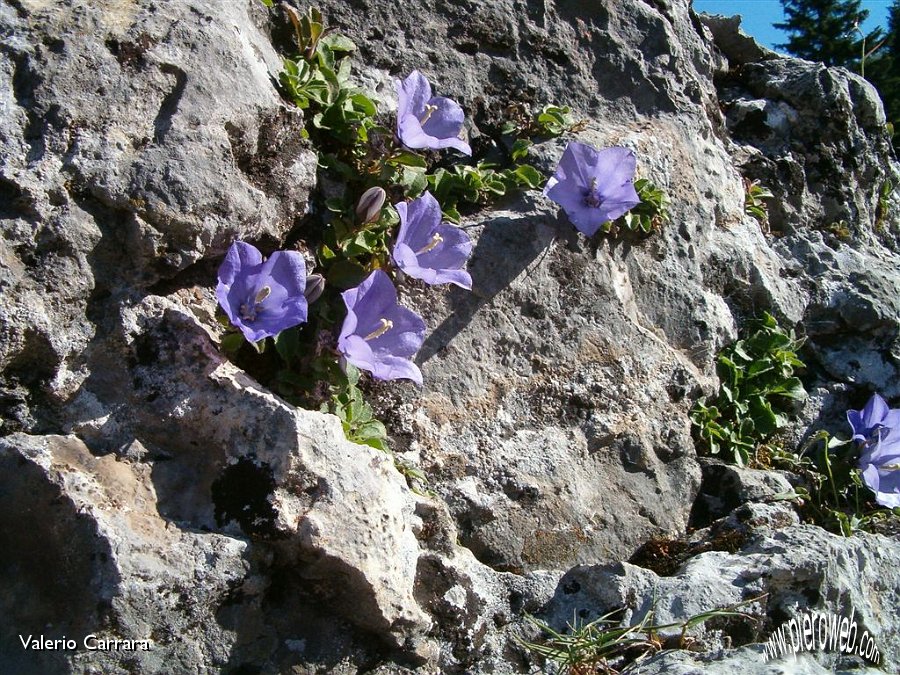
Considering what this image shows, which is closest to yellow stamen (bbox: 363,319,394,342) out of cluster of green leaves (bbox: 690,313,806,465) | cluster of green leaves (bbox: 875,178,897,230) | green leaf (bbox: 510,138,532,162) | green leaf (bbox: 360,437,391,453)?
Answer: green leaf (bbox: 360,437,391,453)

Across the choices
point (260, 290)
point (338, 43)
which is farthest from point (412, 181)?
point (260, 290)

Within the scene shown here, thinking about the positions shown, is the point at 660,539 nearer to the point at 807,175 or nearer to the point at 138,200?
the point at 138,200

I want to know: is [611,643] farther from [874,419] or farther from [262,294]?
[874,419]

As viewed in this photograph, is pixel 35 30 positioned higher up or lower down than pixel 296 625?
higher up

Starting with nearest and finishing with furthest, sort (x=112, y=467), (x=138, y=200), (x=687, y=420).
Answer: (x=112, y=467), (x=138, y=200), (x=687, y=420)

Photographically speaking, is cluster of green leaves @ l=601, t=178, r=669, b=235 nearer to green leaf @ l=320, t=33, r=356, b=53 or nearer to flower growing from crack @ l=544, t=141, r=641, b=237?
flower growing from crack @ l=544, t=141, r=641, b=237

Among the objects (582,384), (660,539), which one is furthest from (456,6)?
(660,539)

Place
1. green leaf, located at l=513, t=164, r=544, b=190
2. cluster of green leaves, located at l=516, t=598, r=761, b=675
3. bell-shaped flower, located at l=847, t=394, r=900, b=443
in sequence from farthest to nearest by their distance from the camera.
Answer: bell-shaped flower, located at l=847, t=394, r=900, b=443
green leaf, located at l=513, t=164, r=544, b=190
cluster of green leaves, located at l=516, t=598, r=761, b=675
